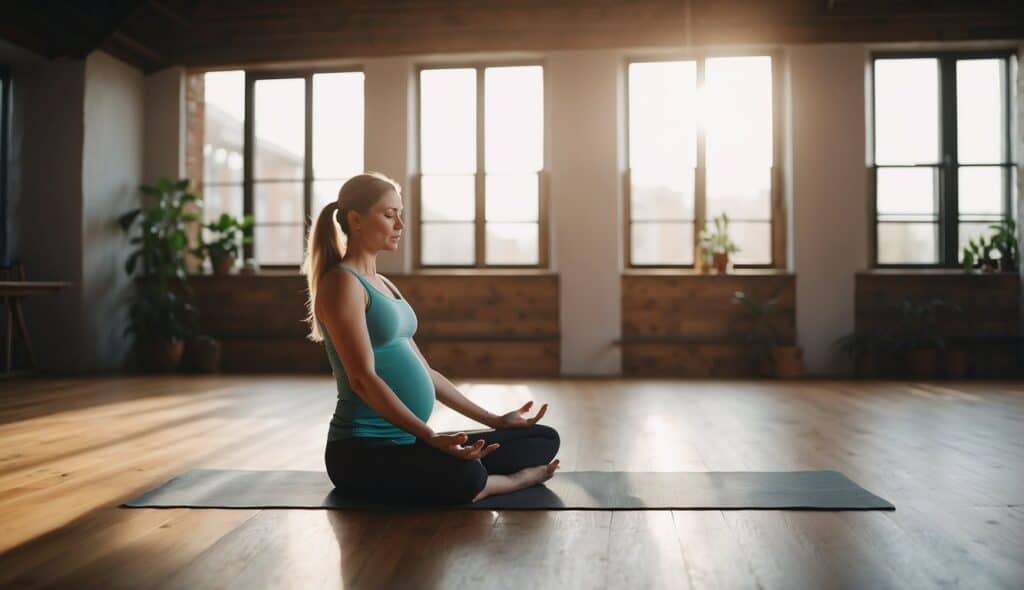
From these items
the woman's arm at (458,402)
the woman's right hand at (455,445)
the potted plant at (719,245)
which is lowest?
the woman's right hand at (455,445)

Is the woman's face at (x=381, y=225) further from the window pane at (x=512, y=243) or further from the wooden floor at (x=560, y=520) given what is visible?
the window pane at (x=512, y=243)

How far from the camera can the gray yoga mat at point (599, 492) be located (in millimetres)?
2453

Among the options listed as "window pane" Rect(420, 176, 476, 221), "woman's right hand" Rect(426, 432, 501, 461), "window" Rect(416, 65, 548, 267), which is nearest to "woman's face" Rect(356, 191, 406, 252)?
"woman's right hand" Rect(426, 432, 501, 461)

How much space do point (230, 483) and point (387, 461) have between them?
0.77 metres

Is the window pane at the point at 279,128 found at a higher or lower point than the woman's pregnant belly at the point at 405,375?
higher

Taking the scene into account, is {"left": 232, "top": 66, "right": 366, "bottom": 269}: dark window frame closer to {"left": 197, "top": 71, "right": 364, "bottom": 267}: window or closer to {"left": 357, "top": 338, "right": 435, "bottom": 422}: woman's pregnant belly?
{"left": 197, "top": 71, "right": 364, "bottom": 267}: window

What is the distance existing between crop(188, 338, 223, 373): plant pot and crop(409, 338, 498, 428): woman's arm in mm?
5373

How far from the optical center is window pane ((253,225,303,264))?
318 inches

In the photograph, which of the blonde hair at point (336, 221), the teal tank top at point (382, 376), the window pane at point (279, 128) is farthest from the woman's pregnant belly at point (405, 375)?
the window pane at point (279, 128)

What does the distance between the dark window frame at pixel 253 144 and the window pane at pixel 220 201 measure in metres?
0.12

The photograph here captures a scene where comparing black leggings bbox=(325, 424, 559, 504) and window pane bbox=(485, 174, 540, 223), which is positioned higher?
window pane bbox=(485, 174, 540, 223)

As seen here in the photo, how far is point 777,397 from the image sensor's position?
18.5 ft

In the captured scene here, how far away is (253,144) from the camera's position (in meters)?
8.16

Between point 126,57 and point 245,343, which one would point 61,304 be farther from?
point 126,57
